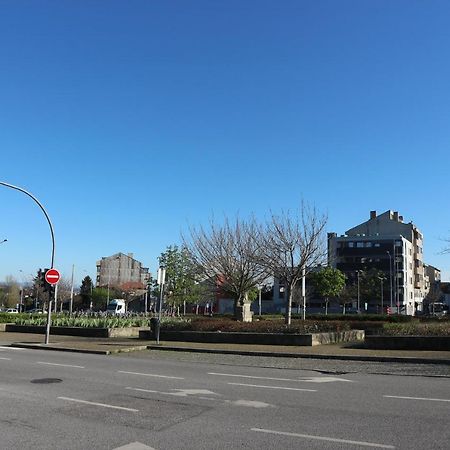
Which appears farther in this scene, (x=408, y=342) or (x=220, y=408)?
(x=408, y=342)

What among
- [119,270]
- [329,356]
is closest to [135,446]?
[329,356]

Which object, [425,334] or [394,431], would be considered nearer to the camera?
[394,431]

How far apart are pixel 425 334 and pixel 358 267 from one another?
92.3 metres

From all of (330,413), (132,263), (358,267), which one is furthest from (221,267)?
(132,263)

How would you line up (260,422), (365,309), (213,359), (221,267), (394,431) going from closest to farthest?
(394,431) < (260,422) < (213,359) < (221,267) < (365,309)

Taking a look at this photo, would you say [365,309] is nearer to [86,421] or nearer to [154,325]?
[154,325]

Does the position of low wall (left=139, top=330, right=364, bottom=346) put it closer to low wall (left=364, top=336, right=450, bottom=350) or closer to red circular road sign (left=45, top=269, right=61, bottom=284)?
low wall (left=364, top=336, right=450, bottom=350)

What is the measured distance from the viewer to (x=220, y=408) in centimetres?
916

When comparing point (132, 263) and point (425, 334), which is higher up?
point (132, 263)

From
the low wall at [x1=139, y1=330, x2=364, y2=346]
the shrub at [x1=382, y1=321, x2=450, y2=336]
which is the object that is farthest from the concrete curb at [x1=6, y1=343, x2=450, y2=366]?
the shrub at [x1=382, y1=321, x2=450, y2=336]

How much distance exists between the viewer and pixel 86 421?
809cm

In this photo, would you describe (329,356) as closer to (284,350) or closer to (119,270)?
(284,350)

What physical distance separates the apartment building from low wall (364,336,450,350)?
81251 millimetres

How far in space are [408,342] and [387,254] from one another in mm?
92389
